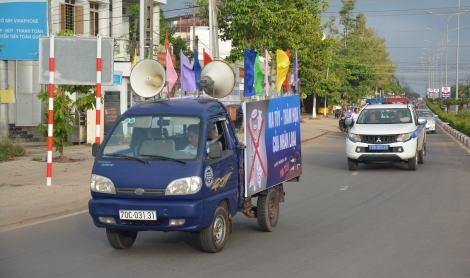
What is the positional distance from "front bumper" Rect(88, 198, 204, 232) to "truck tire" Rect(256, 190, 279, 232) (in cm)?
202

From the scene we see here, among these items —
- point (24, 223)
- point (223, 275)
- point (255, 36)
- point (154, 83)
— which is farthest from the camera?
point (255, 36)

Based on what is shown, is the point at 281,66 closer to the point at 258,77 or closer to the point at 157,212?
the point at 258,77

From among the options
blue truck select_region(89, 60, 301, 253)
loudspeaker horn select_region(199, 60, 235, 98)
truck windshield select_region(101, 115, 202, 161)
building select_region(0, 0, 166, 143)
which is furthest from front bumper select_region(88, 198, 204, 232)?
building select_region(0, 0, 166, 143)

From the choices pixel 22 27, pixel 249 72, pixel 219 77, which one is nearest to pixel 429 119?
pixel 22 27

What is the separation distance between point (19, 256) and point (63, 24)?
2448 cm

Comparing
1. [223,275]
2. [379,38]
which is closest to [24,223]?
[223,275]

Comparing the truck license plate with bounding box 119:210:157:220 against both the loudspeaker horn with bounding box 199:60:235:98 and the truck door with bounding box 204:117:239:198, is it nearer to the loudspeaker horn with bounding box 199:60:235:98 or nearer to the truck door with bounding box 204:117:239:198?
the truck door with bounding box 204:117:239:198

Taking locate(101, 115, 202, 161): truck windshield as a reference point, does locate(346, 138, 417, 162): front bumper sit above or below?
below

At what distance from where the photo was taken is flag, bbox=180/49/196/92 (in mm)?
14494

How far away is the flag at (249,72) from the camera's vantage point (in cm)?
1438

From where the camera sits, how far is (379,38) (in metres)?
122

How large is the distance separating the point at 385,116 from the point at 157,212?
12.8 metres

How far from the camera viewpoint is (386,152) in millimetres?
17672

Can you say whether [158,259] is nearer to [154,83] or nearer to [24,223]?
[24,223]
